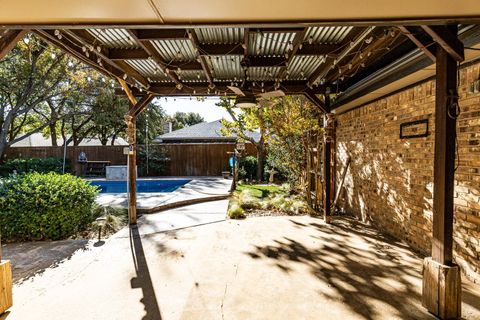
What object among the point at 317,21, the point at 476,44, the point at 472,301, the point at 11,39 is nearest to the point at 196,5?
the point at 317,21

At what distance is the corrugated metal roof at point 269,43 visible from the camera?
10.3 feet

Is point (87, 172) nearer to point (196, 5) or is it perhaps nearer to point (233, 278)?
point (233, 278)

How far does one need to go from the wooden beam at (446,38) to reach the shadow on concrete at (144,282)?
3250 mm

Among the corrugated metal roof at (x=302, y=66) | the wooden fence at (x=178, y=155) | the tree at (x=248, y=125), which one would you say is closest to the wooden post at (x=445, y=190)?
the corrugated metal roof at (x=302, y=66)

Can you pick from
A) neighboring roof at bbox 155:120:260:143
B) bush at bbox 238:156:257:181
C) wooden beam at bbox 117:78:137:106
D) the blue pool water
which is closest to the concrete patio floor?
wooden beam at bbox 117:78:137:106

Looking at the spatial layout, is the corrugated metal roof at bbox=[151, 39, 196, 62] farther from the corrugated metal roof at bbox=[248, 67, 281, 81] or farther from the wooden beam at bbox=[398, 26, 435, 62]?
the wooden beam at bbox=[398, 26, 435, 62]

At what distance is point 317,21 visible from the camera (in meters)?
1.87

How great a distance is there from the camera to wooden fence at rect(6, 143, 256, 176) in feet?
43.3

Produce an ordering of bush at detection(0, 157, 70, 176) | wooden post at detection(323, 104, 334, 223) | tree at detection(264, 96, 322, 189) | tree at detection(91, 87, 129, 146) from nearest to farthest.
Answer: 1. wooden post at detection(323, 104, 334, 223)
2. tree at detection(264, 96, 322, 189)
3. bush at detection(0, 157, 70, 176)
4. tree at detection(91, 87, 129, 146)

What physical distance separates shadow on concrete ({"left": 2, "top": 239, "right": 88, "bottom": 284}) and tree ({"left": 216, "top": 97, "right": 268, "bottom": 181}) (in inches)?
225

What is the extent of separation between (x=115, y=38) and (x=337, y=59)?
2.93 meters

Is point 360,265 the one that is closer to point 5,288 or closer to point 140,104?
point 5,288

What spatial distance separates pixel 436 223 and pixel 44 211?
202 inches

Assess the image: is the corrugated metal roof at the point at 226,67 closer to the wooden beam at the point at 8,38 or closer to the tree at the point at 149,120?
the wooden beam at the point at 8,38
